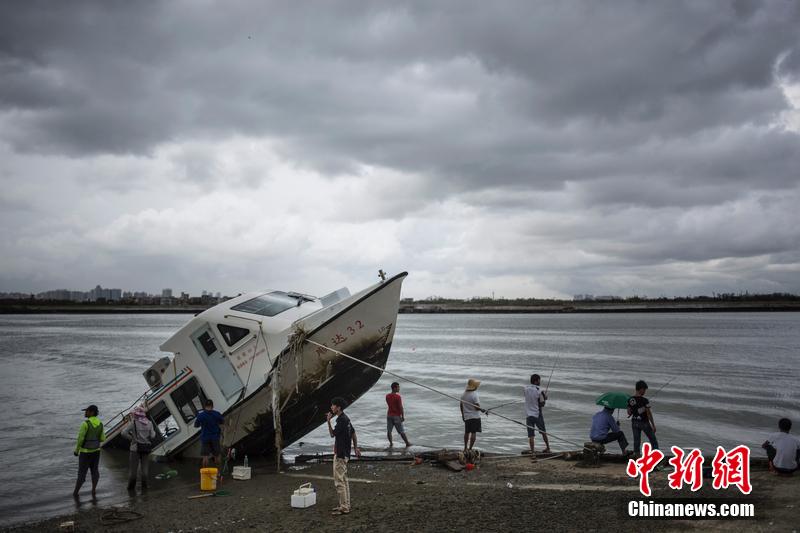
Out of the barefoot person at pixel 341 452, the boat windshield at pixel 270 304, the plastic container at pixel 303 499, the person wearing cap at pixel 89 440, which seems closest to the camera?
the barefoot person at pixel 341 452

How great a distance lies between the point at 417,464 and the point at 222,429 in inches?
176

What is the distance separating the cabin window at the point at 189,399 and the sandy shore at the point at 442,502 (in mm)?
1641

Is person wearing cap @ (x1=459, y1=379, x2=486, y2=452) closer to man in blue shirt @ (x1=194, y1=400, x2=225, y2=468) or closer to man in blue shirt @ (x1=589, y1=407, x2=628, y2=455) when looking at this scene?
man in blue shirt @ (x1=589, y1=407, x2=628, y2=455)

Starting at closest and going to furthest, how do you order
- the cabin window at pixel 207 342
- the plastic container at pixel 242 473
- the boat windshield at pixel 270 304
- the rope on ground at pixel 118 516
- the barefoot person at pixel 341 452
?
the barefoot person at pixel 341 452 → the rope on ground at pixel 118 516 → the plastic container at pixel 242 473 → the cabin window at pixel 207 342 → the boat windshield at pixel 270 304

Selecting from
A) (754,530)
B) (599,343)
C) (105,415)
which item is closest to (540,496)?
(754,530)

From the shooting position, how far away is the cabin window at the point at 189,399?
13289 millimetres

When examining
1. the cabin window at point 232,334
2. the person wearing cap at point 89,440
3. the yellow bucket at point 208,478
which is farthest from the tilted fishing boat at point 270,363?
the person wearing cap at point 89,440

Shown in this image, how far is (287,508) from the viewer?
9.70m

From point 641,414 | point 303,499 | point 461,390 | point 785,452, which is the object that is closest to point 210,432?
point 303,499

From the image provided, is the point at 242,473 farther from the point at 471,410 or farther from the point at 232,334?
the point at 471,410

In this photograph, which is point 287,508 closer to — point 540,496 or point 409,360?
point 540,496

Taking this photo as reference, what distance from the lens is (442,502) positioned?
935 centimetres

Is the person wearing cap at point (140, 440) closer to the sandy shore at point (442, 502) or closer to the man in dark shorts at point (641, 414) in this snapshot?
the sandy shore at point (442, 502)

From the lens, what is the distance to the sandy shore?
26.4ft
